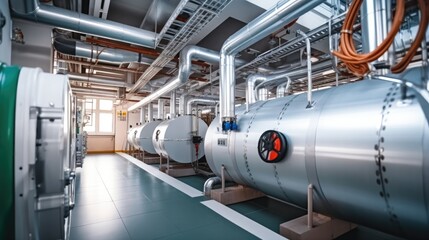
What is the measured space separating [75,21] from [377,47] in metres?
3.54

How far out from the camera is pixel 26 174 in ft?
3.43

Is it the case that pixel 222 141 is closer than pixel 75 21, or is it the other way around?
pixel 75 21

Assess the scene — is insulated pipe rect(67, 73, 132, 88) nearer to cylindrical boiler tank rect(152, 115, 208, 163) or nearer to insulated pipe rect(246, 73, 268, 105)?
cylindrical boiler tank rect(152, 115, 208, 163)

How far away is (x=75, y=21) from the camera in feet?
9.68

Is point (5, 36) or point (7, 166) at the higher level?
point (5, 36)

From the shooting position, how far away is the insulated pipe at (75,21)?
102 inches

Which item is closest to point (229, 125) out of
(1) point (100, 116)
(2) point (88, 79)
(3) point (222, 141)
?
(3) point (222, 141)

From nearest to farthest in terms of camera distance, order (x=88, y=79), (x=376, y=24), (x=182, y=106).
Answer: (x=376, y=24), (x=88, y=79), (x=182, y=106)

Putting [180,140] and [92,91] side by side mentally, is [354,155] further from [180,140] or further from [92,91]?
[92,91]

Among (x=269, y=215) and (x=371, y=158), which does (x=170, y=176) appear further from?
(x=371, y=158)

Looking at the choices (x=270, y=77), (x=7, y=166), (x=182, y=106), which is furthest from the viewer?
(x=182, y=106)

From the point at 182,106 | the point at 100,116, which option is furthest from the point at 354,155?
the point at 100,116

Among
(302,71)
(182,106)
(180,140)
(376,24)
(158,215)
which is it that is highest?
(302,71)

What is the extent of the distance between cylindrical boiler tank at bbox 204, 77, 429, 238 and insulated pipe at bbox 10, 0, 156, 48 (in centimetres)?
241
